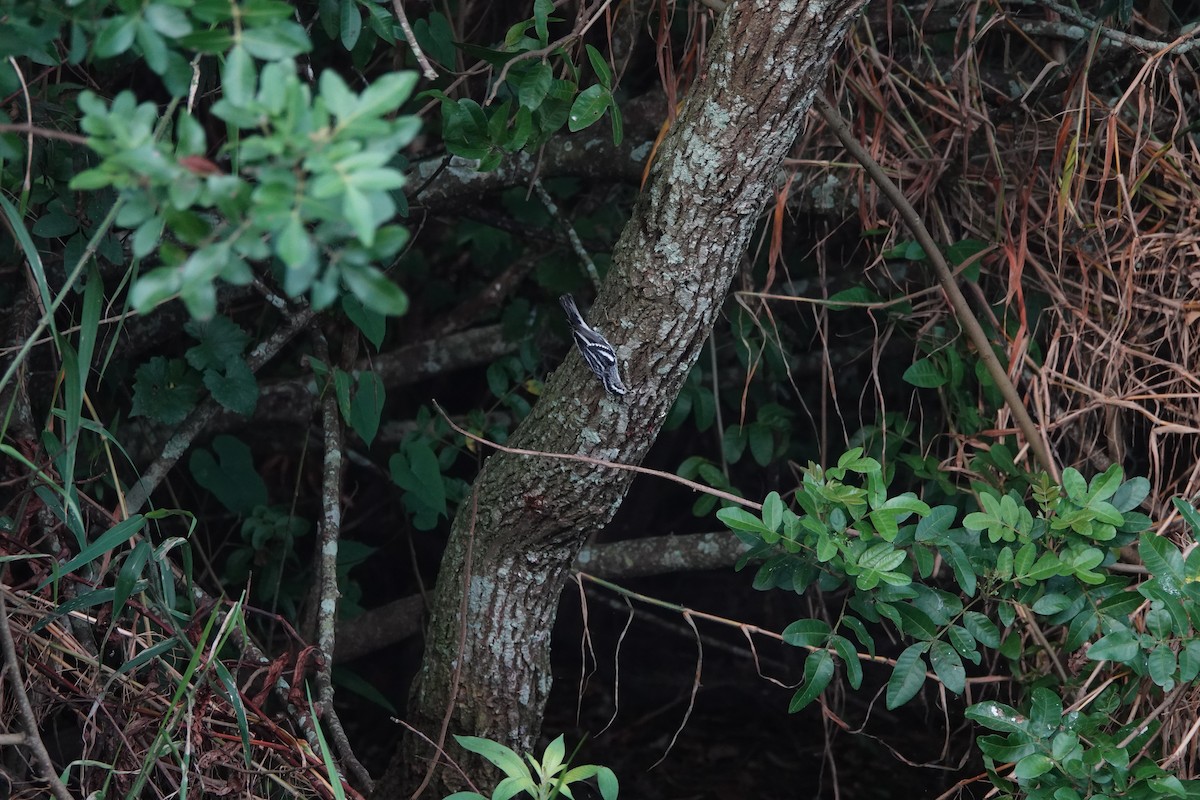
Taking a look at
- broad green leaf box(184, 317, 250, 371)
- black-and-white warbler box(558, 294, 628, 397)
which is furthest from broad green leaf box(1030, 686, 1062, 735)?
broad green leaf box(184, 317, 250, 371)

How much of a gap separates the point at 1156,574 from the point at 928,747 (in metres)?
1.03

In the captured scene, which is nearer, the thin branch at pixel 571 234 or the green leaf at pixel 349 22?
the green leaf at pixel 349 22

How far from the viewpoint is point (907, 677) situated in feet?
3.86

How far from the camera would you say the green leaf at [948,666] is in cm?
114

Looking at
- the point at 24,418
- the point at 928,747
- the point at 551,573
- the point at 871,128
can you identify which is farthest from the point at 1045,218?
the point at 24,418

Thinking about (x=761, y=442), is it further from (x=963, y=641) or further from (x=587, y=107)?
(x=587, y=107)

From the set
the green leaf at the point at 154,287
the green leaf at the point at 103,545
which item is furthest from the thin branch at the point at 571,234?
the green leaf at the point at 154,287

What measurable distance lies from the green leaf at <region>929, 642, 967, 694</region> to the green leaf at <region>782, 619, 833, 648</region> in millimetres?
129

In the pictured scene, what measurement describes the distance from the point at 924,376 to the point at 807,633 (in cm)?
54

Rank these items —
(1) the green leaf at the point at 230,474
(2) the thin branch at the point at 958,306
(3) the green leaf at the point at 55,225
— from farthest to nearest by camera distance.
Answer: (1) the green leaf at the point at 230,474 → (2) the thin branch at the point at 958,306 → (3) the green leaf at the point at 55,225

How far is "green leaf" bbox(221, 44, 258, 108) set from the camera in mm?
650

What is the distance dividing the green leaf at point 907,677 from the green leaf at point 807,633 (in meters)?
0.09

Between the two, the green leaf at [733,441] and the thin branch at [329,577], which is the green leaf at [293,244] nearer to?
the thin branch at [329,577]

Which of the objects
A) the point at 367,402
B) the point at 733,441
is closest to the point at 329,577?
the point at 367,402
